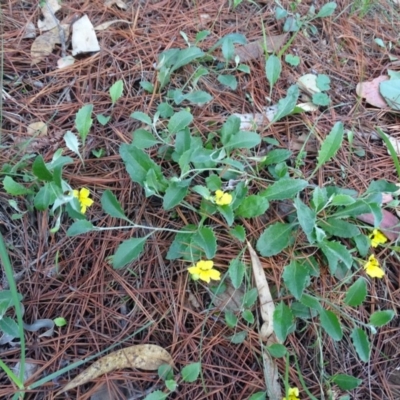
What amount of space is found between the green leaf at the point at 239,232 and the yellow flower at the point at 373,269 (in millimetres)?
386

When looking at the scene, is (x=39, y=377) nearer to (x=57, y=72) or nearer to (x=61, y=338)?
(x=61, y=338)

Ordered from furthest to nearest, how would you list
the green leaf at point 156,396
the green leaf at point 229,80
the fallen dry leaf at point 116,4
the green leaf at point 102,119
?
the fallen dry leaf at point 116,4 < the green leaf at point 229,80 < the green leaf at point 102,119 < the green leaf at point 156,396

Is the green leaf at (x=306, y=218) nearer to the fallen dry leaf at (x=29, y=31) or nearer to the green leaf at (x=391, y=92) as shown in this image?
the green leaf at (x=391, y=92)

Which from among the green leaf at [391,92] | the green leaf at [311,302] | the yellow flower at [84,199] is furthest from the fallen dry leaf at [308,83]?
the yellow flower at [84,199]

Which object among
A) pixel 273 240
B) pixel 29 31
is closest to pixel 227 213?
pixel 273 240

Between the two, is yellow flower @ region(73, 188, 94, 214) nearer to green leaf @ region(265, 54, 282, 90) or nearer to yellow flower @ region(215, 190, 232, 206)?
yellow flower @ region(215, 190, 232, 206)

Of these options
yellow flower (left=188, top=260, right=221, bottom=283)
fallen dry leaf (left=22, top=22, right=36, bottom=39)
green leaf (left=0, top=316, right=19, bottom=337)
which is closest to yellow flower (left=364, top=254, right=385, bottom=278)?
yellow flower (left=188, top=260, right=221, bottom=283)

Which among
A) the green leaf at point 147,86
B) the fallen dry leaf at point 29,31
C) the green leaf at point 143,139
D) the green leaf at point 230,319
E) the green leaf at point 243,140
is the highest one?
the fallen dry leaf at point 29,31

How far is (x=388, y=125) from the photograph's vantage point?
1799 mm

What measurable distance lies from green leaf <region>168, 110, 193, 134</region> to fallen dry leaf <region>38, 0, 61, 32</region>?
726 millimetres

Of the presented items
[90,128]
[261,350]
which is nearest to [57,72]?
[90,128]

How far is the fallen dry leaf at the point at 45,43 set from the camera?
181cm

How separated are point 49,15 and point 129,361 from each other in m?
1.40

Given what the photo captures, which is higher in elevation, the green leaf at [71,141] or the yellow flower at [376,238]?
the green leaf at [71,141]
